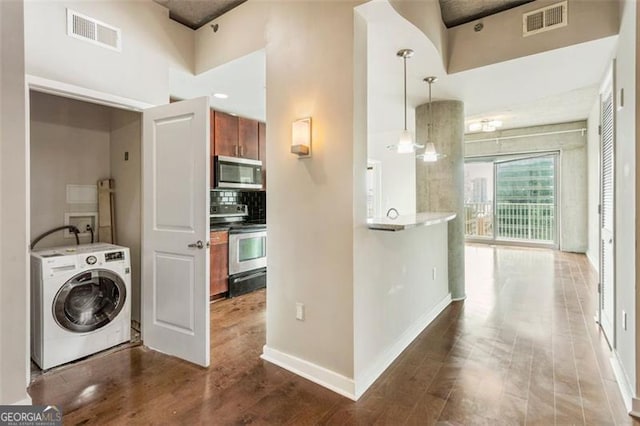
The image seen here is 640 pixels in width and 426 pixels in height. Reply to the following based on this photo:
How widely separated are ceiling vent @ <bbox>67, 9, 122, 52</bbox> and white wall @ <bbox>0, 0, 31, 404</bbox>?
74 cm

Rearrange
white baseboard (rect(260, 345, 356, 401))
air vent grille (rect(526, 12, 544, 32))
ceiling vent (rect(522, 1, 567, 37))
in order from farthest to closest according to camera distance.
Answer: air vent grille (rect(526, 12, 544, 32)), ceiling vent (rect(522, 1, 567, 37)), white baseboard (rect(260, 345, 356, 401))

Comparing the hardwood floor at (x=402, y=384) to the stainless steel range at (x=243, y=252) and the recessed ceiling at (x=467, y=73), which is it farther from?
the recessed ceiling at (x=467, y=73)

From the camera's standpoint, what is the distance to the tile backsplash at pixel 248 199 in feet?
15.7

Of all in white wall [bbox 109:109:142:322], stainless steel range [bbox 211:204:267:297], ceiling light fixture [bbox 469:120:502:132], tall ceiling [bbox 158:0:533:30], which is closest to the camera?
tall ceiling [bbox 158:0:533:30]

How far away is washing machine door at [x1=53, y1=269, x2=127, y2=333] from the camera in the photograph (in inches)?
100

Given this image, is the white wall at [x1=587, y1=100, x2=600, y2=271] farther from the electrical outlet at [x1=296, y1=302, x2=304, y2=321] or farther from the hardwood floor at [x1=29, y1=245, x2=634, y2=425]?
the electrical outlet at [x1=296, y1=302, x2=304, y2=321]

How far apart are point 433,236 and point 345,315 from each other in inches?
71.3

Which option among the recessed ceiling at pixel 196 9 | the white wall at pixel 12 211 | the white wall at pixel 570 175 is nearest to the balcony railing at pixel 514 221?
the white wall at pixel 570 175

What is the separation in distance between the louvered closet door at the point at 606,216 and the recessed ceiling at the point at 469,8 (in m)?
1.19

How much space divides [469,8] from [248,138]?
3135 millimetres

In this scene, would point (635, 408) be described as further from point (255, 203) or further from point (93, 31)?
point (255, 203)

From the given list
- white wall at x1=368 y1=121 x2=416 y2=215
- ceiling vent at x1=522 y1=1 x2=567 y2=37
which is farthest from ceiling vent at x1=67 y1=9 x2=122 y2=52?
white wall at x1=368 y1=121 x2=416 y2=215

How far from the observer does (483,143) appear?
27.3 feet

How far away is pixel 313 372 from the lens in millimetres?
2340
